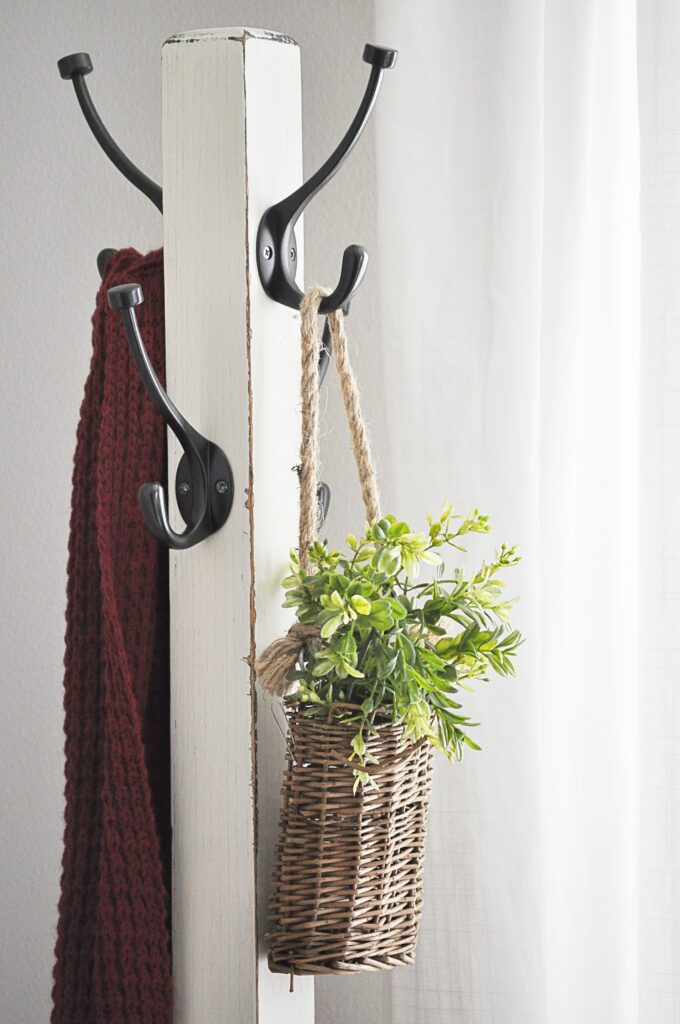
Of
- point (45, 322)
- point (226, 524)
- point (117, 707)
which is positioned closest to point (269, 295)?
point (226, 524)

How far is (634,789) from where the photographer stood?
74cm

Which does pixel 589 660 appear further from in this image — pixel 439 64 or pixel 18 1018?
pixel 18 1018

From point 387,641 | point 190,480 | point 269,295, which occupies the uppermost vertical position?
point 269,295

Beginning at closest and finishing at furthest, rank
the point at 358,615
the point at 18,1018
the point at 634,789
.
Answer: the point at 358,615, the point at 634,789, the point at 18,1018

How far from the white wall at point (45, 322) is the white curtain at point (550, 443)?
0.81ft

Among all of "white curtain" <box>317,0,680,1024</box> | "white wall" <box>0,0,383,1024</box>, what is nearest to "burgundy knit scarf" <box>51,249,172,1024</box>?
"white curtain" <box>317,0,680,1024</box>

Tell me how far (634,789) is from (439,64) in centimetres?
63

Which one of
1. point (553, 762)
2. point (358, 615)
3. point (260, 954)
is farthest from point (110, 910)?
point (553, 762)

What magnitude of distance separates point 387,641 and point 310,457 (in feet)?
0.43

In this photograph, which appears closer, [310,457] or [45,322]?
[310,457]

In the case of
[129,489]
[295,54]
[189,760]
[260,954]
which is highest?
[295,54]

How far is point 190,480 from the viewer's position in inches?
24.5

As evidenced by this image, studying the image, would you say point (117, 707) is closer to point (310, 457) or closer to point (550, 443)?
point (310, 457)

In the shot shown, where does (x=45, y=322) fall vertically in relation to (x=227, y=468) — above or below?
above
